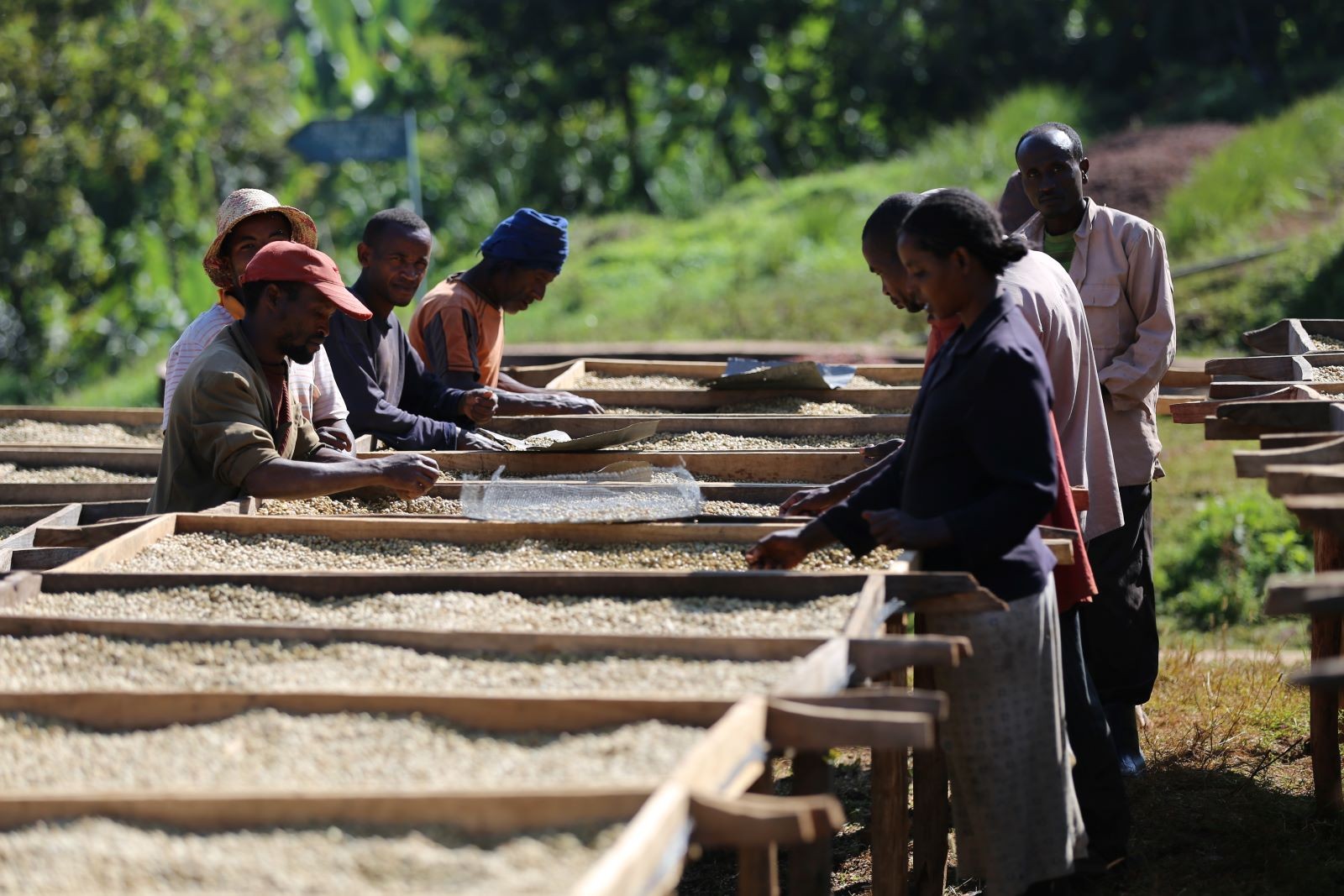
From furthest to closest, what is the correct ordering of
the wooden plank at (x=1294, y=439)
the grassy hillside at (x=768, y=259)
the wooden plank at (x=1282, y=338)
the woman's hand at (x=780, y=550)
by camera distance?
the grassy hillside at (x=768, y=259), the wooden plank at (x=1282, y=338), the wooden plank at (x=1294, y=439), the woman's hand at (x=780, y=550)

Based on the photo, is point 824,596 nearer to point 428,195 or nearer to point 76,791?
point 76,791

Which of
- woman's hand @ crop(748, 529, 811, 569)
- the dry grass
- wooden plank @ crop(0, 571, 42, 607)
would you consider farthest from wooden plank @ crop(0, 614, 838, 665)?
the dry grass

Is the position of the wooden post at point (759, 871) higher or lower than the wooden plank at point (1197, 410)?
lower

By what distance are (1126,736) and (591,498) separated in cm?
184

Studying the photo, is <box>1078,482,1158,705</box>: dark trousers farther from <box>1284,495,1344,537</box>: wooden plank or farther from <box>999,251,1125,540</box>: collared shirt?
<box>1284,495,1344,537</box>: wooden plank

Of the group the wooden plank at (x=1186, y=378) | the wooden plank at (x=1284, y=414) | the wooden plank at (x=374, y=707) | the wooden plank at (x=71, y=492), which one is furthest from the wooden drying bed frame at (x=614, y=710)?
the wooden plank at (x=1186, y=378)

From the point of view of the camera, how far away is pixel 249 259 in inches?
165

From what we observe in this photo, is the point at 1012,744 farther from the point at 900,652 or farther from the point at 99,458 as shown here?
the point at 99,458

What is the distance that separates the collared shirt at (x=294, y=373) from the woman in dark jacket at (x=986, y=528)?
1634 millimetres

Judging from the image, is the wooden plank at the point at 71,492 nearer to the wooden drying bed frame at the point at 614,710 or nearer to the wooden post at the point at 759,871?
the wooden drying bed frame at the point at 614,710

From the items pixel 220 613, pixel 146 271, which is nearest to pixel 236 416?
pixel 220 613

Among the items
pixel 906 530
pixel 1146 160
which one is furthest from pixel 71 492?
pixel 1146 160

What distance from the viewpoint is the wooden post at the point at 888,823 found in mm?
3428

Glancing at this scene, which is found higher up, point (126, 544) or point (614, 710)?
point (126, 544)
